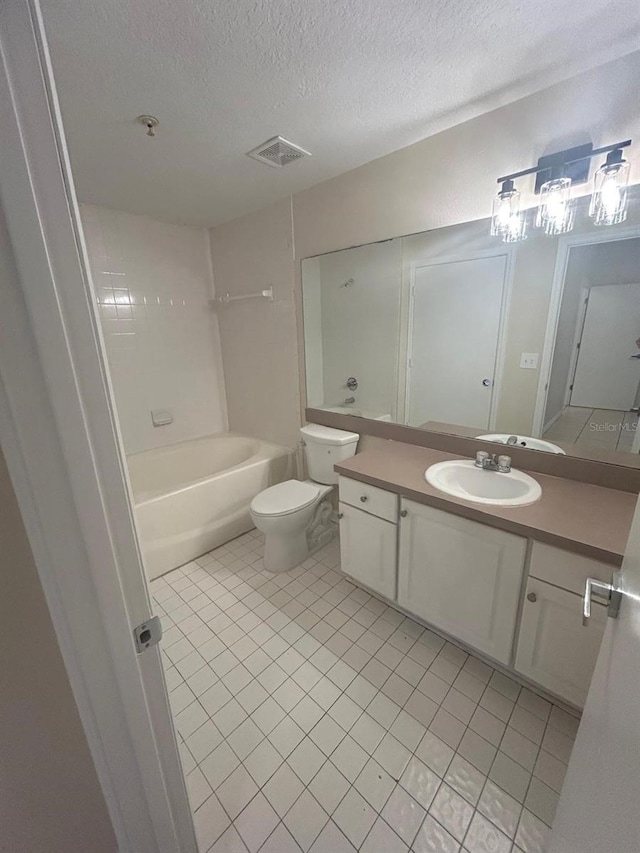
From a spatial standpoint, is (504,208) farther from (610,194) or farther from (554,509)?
(554,509)

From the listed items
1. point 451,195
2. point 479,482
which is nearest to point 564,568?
point 479,482

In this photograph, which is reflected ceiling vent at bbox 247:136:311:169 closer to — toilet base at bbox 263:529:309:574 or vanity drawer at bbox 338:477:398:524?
vanity drawer at bbox 338:477:398:524

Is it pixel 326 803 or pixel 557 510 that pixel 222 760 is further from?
pixel 557 510

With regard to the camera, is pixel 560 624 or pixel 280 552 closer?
pixel 560 624

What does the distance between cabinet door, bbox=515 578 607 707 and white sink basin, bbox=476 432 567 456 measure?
0.62m

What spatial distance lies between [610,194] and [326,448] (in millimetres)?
1726

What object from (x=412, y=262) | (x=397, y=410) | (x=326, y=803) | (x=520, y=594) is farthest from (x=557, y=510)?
(x=412, y=262)

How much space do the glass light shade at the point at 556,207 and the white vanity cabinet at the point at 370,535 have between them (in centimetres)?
→ 128

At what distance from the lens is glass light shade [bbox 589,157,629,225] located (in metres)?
1.20

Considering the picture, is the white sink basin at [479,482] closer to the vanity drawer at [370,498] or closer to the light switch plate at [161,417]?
the vanity drawer at [370,498]

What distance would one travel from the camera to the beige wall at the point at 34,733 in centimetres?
56

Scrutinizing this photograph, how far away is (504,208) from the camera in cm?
144

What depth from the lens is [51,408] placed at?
1.55ft

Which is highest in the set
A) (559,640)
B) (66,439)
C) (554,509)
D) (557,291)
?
(557,291)
